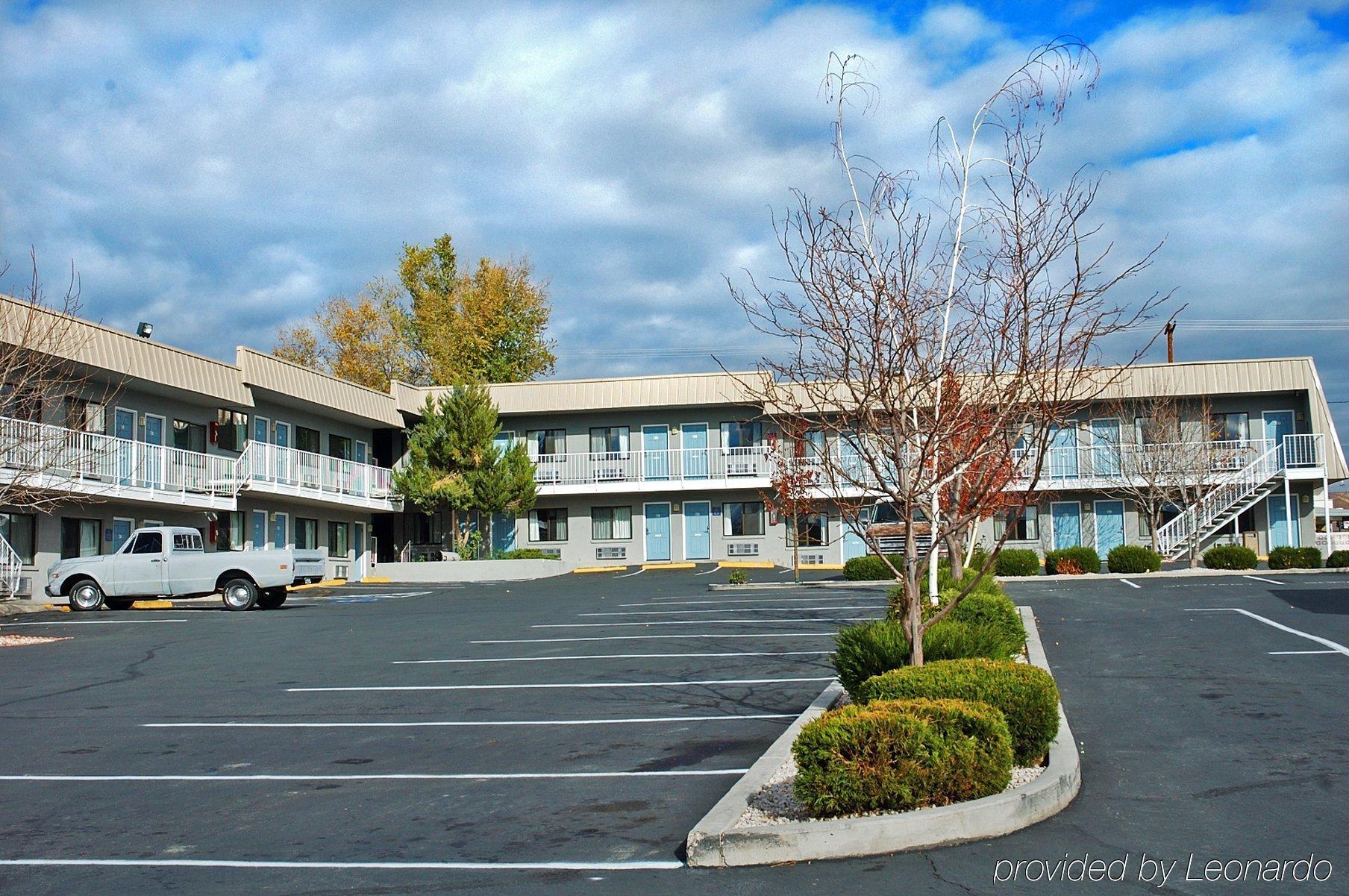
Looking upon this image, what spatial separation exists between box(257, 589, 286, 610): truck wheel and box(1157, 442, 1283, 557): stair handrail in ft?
81.3

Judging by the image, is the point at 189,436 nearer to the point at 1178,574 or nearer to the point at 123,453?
the point at 123,453

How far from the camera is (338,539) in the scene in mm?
41406

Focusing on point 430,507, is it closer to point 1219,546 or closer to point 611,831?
point 1219,546

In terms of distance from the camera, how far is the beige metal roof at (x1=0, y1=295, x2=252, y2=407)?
79.6 ft

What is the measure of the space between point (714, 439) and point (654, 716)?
32287mm

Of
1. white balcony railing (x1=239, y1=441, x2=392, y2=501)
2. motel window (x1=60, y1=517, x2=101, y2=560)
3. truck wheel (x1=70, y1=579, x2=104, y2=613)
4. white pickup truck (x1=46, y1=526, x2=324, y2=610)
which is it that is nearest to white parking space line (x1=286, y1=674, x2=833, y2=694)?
white pickup truck (x1=46, y1=526, x2=324, y2=610)

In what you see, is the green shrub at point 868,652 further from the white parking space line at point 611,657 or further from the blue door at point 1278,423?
the blue door at point 1278,423

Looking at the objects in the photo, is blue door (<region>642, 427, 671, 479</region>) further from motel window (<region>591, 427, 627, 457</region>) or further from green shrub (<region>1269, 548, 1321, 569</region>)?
green shrub (<region>1269, 548, 1321, 569</region>)

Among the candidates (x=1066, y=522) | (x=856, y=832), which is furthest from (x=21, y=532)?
(x=1066, y=522)

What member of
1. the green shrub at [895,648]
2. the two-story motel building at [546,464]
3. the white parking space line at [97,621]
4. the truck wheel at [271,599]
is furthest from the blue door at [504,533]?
the green shrub at [895,648]

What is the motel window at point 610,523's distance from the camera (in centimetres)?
4403

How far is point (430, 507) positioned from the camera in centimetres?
3981

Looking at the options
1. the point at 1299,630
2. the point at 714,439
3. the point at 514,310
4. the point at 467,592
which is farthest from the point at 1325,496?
the point at 514,310

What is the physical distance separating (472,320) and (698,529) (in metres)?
18.1
